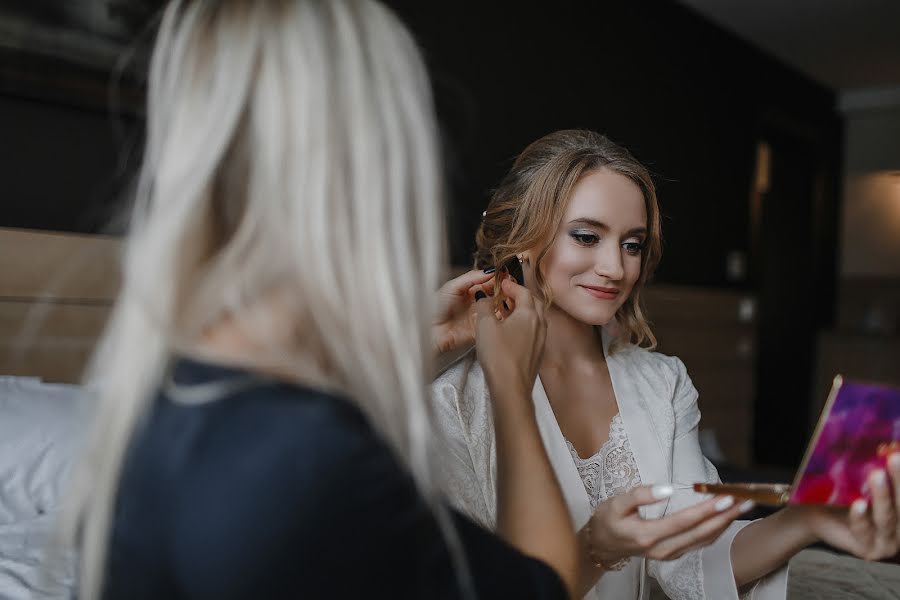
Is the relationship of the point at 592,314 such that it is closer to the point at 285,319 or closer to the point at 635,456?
the point at 635,456

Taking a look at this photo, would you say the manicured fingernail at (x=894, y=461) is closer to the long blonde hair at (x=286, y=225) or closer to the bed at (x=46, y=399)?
the long blonde hair at (x=286, y=225)

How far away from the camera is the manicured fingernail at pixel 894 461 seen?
0.94 metres

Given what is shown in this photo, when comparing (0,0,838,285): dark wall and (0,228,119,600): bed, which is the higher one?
(0,0,838,285): dark wall

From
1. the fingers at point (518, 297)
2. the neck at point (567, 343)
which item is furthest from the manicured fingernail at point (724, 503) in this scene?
the neck at point (567, 343)

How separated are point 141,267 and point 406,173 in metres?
0.20

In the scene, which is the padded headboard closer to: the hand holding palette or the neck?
the neck

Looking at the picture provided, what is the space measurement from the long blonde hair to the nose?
77 centimetres

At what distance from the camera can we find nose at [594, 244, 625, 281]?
55.1 inches

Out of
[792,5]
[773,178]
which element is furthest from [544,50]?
[773,178]

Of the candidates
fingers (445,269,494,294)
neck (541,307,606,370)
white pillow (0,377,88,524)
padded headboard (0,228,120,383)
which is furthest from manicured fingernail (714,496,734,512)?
padded headboard (0,228,120,383)

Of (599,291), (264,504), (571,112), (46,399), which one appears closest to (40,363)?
(46,399)

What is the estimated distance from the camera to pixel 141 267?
0.63m

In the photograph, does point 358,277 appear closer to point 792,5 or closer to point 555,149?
point 555,149

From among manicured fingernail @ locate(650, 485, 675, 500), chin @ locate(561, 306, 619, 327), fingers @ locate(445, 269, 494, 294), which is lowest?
manicured fingernail @ locate(650, 485, 675, 500)
